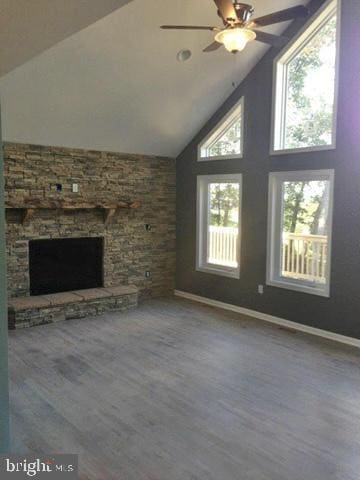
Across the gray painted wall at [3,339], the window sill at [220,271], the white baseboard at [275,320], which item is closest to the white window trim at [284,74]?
the window sill at [220,271]

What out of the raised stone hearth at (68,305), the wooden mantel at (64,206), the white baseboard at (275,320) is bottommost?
the white baseboard at (275,320)

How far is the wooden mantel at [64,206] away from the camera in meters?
5.14

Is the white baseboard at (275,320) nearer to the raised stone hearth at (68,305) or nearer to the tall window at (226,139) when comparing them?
the raised stone hearth at (68,305)

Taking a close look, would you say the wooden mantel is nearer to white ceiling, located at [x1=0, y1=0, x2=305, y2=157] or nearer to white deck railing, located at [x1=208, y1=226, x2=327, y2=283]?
white ceiling, located at [x1=0, y1=0, x2=305, y2=157]

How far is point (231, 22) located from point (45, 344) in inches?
145

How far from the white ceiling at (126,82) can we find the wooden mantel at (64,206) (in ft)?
2.64

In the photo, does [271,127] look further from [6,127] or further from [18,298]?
[18,298]

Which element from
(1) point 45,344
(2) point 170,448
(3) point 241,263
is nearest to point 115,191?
(3) point 241,263

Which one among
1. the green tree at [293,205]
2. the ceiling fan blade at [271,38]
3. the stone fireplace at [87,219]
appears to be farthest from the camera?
the stone fireplace at [87,219]

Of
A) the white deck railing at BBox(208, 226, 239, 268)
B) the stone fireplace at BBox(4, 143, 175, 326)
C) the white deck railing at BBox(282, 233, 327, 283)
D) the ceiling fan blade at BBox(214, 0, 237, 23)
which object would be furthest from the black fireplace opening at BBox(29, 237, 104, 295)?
the ceiling fan blade at BBox(214, 0, 237, 23)

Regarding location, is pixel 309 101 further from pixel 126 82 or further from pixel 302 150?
pixel 126 82

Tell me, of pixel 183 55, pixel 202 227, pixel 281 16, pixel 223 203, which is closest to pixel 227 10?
pixel 281 16

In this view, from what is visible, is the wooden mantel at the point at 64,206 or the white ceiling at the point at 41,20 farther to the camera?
the wooden mantel at the point at 64,206

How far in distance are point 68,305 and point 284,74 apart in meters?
4.18
